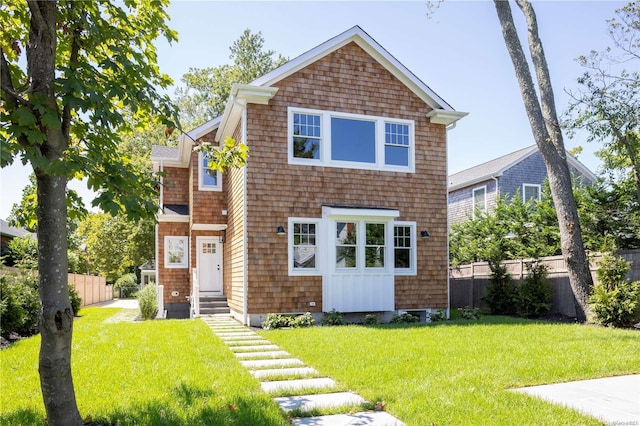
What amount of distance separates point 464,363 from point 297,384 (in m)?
2.40

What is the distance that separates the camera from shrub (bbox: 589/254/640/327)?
1066cm

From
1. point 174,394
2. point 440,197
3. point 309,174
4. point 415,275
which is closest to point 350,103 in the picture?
point 309,174

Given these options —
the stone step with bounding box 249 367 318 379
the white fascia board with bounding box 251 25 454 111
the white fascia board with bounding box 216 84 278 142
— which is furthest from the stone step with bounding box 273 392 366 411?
the white fascia board with bounding box 251 25 454 111

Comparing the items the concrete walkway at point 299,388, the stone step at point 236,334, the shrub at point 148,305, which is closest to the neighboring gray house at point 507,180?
the shrub at point 148,305

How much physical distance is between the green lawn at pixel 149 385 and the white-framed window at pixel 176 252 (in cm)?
782

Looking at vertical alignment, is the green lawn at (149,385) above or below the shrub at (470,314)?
above

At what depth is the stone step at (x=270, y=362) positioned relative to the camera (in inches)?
264

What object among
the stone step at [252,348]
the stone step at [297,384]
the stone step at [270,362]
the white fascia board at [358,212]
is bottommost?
the stone step at [252,348]

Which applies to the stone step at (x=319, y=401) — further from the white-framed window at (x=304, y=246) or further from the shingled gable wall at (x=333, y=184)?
the white-framed window at (x=304, y=246)

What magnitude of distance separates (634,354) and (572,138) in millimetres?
6858

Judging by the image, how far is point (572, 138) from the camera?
1246cm

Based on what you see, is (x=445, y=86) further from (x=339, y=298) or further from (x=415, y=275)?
(x=339, y=298)

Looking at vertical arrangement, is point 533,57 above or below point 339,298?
above

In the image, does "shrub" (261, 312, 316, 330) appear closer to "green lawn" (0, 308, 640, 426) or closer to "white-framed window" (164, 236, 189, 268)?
"green lawn" (0, 308, 640, 426)
